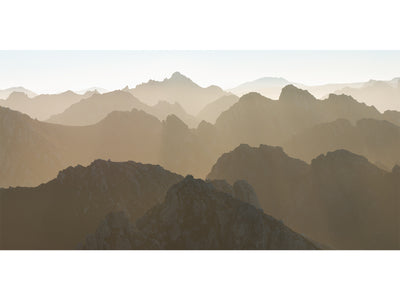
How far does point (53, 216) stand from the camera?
2242 centimetres

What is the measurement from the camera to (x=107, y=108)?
1063 inches

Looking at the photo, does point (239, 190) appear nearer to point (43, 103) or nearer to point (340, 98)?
point (340, 98)

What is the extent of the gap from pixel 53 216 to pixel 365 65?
76.2ft

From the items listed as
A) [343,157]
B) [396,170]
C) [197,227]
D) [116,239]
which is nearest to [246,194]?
[197,227]

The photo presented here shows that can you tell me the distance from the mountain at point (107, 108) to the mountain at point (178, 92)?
60 centimetres

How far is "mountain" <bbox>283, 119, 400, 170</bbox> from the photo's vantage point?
25156mm

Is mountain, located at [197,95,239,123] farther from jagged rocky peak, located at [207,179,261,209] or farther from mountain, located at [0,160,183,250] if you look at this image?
jagged rocky peak, located at [207,179,261,209]

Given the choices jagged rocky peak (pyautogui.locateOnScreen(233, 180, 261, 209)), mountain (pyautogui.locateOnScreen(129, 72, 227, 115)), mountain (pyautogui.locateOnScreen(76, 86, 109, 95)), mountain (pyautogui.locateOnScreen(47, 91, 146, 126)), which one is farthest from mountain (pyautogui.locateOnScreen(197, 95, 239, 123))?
mountain (pyautogui.locateOnScreen(76, 86, 109, 95))

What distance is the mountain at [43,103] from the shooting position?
25141mm

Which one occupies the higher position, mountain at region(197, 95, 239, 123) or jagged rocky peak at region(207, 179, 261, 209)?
mountain at region(197, 95, 239, 123)

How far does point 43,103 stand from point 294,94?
771 inches

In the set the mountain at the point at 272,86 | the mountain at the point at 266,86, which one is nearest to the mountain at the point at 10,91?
the mountain at the point at 272,86

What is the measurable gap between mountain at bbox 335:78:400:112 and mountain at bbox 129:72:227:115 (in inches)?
408

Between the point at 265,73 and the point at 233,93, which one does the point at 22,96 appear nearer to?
the point at 233,93
